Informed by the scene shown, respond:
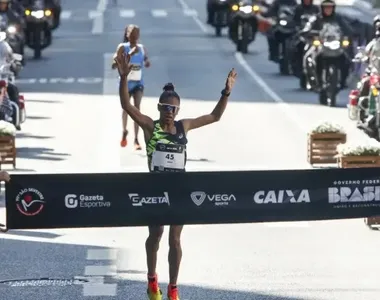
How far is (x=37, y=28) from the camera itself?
4775 cm

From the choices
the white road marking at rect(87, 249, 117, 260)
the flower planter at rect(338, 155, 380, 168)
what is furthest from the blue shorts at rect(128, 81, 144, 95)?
the white road marking at rect(87, 249, 117, 260)

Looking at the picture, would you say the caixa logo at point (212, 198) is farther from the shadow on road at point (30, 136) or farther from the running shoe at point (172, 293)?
the shadow on road at point (30, 136)

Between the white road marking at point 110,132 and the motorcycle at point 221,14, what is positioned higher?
the white road marking at point 110,132

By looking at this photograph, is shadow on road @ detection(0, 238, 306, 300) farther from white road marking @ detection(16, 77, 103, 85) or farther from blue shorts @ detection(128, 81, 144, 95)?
white road marking @ detection(16, 77, 103, 85)

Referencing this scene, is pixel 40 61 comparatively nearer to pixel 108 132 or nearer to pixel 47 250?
pixel 108 132

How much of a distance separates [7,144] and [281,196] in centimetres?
1020

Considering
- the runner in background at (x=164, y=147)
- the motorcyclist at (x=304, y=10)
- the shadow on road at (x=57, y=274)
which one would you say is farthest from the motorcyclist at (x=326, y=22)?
the runner in background at (x=164, y=147)

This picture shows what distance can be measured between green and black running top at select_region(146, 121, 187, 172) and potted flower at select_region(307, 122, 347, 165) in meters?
9.68

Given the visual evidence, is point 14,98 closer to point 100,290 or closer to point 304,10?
point 100,290

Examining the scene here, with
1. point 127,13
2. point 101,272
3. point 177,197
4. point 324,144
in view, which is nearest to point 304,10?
point 324,144

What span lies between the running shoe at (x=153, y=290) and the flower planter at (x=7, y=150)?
991 cm

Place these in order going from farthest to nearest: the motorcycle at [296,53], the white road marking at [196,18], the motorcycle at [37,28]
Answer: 1. the white road marking at [196,18]
2. the motorcycle at [37,28]
3. the motorcycle at [296,53]

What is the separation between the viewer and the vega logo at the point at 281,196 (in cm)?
1454

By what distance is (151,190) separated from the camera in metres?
14.4
